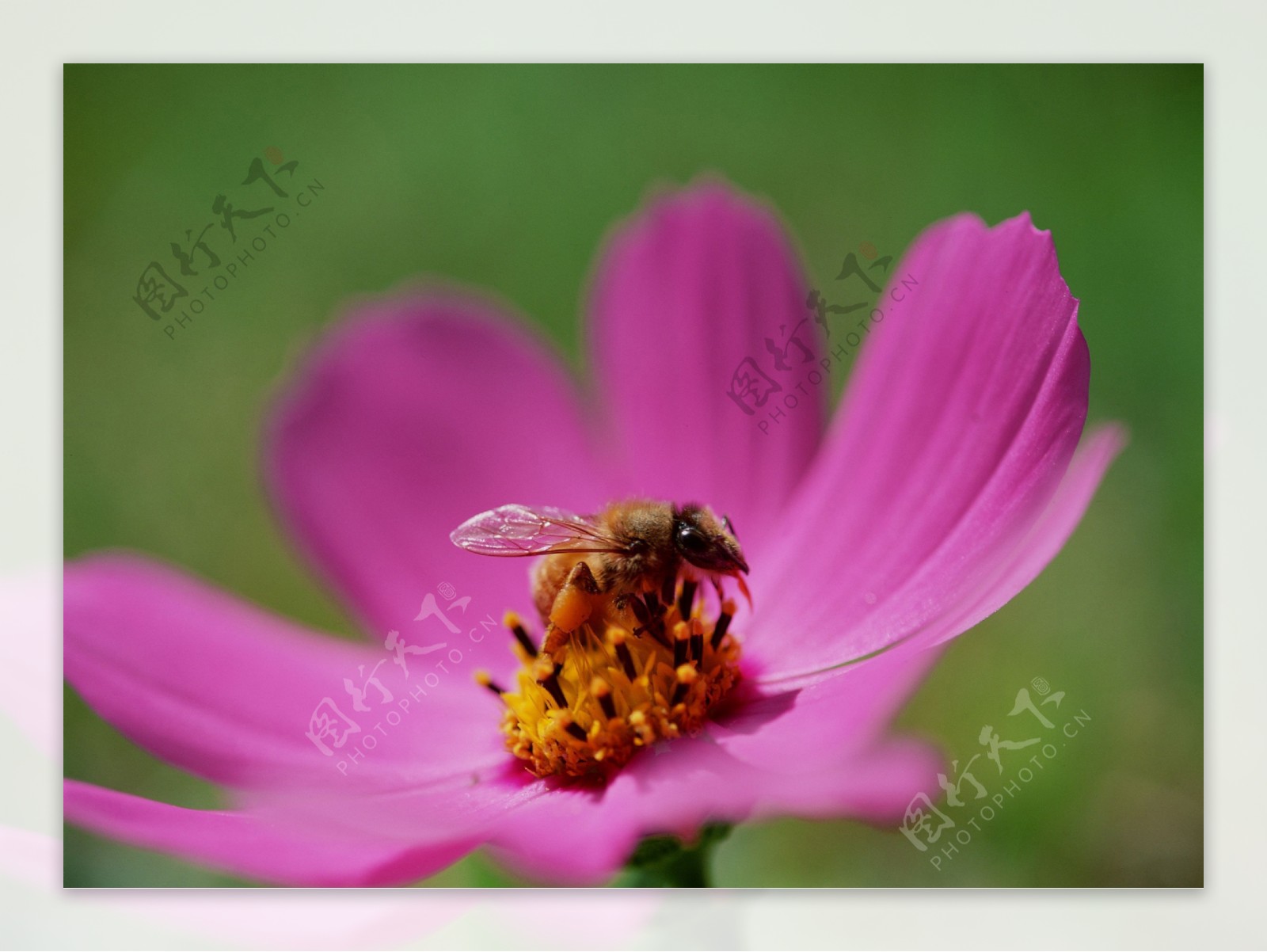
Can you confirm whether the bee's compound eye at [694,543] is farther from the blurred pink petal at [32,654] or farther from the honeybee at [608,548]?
the blurred pink petal at [32,654]

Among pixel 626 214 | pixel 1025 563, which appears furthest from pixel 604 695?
pixel 626 214

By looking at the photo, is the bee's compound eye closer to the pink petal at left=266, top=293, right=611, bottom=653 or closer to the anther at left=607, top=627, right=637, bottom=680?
the anther at left=607, top=627, right=637, bottom=680

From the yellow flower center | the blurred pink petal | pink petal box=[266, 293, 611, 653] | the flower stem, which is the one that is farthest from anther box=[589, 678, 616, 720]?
the blurred pink petal

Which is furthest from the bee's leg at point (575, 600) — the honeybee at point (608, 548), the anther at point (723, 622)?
the anther at point (723, 622)

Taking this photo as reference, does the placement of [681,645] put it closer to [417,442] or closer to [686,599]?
[686,599]

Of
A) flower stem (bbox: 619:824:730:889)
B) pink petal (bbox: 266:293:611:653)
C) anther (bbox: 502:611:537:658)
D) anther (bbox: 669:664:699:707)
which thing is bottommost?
flower stem (bbox: 619:824:730:889)

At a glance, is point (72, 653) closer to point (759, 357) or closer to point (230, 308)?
point (230, 308)

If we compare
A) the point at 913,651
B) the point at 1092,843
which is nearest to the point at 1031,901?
the point at 1092,843
